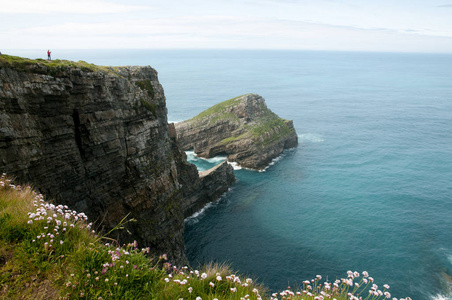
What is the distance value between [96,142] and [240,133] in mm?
65310

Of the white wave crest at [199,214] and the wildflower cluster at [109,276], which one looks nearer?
the wildflower cluster at [109,276]

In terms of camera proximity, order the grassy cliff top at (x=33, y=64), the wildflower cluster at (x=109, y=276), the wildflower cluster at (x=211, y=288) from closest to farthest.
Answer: the wildflower cluster at (x=109, y=276) → the wildflower cluster at (x=211, y=288) → the grassy cliff top at (x=33, y=64)

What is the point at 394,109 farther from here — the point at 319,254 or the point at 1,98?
the point at 1,98

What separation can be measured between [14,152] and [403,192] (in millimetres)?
68598

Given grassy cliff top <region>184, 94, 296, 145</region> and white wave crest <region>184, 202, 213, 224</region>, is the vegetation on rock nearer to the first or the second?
white wave crest <region>184, 202, 213, 224</region>

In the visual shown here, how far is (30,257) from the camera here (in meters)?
8.86

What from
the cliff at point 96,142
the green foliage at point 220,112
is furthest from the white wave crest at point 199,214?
the green foliage at point 220,112

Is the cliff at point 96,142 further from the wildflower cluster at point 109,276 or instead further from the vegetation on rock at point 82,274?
the wildflower cluster at point 109,276

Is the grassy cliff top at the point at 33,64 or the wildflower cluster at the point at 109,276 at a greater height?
the grassy cliff top at the point at 33,64

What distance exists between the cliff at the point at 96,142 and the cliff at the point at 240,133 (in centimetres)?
4653

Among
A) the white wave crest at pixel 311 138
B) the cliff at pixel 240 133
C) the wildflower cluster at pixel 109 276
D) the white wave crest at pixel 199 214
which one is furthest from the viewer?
the white wave crest at pixel 311 138

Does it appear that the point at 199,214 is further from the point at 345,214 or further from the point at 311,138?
the point at 311,138

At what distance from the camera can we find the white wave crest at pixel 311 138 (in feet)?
338

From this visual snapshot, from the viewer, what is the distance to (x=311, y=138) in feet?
346
